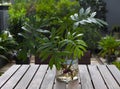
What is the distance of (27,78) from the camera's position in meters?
2.30

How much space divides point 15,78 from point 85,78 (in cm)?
56

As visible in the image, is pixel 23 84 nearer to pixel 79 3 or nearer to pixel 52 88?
pixel 52 88

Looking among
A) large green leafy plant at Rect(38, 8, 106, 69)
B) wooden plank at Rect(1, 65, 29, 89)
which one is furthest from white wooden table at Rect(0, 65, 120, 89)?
large green leafy plant at Rect(38, 8, 106, 69)

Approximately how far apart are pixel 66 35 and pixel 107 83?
0.47m

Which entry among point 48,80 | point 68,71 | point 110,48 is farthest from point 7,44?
point 68,71

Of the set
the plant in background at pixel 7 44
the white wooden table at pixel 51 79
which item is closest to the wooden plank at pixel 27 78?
the white wooden table at pixel 51 79

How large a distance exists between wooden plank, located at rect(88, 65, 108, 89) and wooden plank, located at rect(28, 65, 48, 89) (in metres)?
0.41

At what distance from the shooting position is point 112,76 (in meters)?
2.38

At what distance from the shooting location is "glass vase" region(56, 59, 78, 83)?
211 centimetres

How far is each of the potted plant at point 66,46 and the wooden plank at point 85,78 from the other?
90 mm

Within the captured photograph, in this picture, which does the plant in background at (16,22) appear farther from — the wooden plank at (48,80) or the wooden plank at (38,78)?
the wooden plank at (48,80)

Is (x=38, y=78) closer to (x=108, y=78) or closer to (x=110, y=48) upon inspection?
(x=108, y=78)

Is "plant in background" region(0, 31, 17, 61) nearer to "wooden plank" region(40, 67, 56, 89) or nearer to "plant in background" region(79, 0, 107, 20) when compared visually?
"plant in background" region(79, 0, 107, 20)

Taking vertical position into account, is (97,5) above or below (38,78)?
above
